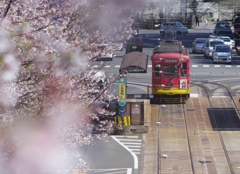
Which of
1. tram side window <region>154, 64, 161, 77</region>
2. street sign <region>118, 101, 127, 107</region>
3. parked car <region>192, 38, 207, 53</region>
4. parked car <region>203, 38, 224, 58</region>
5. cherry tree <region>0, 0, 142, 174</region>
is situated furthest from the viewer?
parked car <region>192, 38, 207, 53</region>

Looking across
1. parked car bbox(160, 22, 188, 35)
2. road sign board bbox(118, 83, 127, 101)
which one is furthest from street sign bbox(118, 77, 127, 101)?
parked car bbox(160, 22, 188, 35)

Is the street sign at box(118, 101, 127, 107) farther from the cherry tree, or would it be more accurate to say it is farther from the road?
the cherry tree

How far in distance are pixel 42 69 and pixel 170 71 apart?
1519 centimetres

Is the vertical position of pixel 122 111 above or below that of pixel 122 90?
below

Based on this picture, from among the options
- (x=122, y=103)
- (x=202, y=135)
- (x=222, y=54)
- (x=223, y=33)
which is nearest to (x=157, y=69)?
(x=122, y=103)

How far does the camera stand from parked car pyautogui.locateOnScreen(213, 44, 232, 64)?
1151 inches

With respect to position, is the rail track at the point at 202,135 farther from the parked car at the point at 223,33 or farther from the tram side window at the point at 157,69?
the parked car at the point at 223,33

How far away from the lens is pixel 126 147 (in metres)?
14.7

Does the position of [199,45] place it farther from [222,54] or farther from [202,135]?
[202,135]

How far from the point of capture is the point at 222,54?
29.4 meters

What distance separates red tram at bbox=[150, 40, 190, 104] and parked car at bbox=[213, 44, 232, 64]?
9589 mm

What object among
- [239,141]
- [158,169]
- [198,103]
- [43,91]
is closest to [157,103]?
[198,103]

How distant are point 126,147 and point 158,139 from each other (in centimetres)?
105

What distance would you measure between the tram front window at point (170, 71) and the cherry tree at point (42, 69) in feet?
44.7
